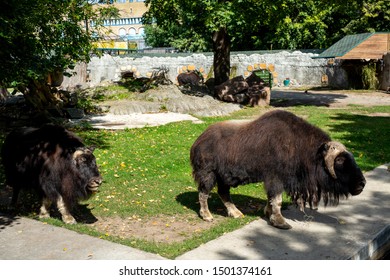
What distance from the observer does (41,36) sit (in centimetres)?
1165

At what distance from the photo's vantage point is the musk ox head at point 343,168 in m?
6.76

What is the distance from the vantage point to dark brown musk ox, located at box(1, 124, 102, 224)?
7.27 meters

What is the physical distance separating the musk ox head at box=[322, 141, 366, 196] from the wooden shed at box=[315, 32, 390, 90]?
26.1 meters

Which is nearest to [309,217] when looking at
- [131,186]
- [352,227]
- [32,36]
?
[352,227]

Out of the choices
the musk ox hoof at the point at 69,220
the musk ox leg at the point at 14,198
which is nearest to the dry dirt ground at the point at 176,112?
the musk ox hoof at the point at 69,220

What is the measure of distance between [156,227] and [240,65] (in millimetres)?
34446

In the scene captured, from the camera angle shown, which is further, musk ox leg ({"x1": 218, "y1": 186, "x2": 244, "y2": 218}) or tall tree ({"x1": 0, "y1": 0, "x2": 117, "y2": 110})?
tall tree ({"x1": 0, "y1": 0, "x2": 117, "y2": 110})

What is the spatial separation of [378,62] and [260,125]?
89.6ft

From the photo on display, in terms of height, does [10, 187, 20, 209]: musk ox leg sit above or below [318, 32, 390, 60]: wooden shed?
below

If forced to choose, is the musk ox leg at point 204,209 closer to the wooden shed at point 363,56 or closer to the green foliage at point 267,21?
the green foliage at point 267,21

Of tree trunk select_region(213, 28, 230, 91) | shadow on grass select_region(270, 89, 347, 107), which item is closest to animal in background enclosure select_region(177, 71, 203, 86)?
shadow on grass select_region(270, 89, 347, 107)

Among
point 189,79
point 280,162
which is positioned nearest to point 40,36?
point 280,162

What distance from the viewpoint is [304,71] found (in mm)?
37812

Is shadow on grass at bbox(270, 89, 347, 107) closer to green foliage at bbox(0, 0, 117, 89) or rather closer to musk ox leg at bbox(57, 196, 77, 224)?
green foliage at bbox(0, 0, 117, 89)
